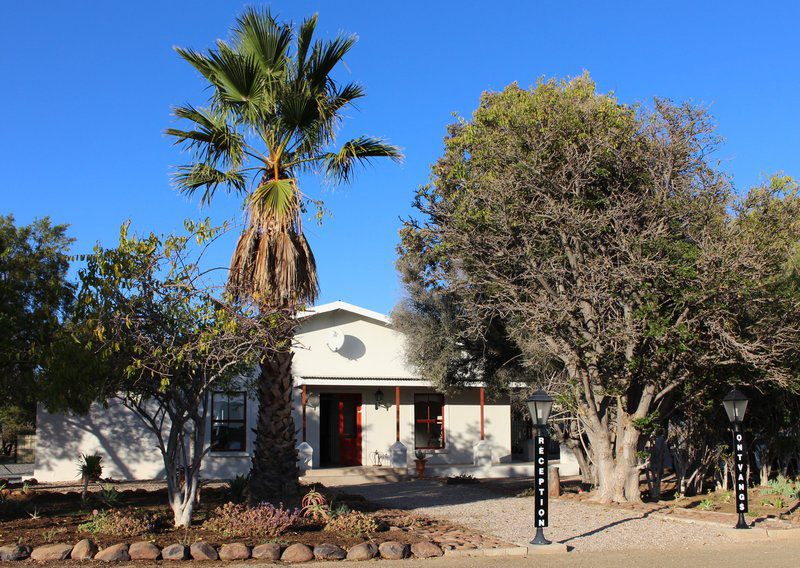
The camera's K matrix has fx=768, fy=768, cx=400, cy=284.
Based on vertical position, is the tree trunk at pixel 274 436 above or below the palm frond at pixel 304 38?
below

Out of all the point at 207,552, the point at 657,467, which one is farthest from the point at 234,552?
the point at 657,467

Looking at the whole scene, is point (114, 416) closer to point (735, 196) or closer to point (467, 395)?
point (467, 395)

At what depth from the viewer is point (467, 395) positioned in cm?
2502

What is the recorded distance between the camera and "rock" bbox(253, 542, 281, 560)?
375 inches

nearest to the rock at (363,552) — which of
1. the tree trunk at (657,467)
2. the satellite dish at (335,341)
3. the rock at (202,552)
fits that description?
the rock at (202,552)

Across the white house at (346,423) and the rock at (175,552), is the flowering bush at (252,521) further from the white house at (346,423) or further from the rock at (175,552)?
the white house at (346,423)

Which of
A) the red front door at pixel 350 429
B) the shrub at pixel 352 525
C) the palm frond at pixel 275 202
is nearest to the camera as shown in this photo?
the shrub at pixel 352 525

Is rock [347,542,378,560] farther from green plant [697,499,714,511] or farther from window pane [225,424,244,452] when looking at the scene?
window pane [225,424,244,452]

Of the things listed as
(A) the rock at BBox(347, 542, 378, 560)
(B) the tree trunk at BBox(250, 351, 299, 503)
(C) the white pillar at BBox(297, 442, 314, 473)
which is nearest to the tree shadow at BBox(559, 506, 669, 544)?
(A) the rock at BBox(347, 542, 378, 560)

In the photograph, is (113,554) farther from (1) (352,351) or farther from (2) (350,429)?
(2) (350,429)

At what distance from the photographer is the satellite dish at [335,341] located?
75.2 ft

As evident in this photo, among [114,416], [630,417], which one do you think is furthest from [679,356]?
[114,416]

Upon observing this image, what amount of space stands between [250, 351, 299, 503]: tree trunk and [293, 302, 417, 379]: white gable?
10.3 m

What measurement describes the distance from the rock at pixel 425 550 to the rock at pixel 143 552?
3246mm
